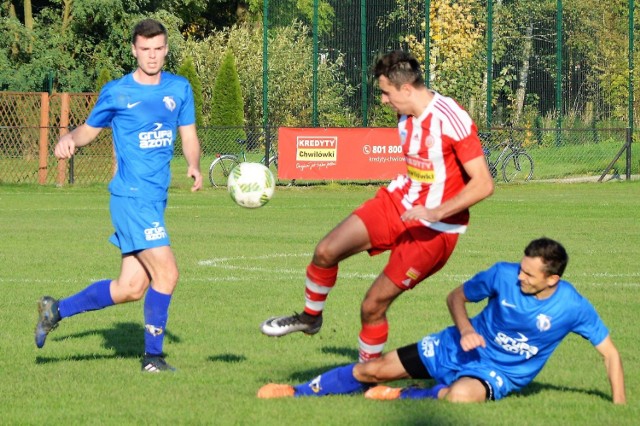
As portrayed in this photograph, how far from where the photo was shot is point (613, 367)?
20.7ft

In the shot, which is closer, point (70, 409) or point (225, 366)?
point (70, 409)

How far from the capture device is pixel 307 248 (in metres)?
15.6

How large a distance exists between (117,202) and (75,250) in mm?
7922

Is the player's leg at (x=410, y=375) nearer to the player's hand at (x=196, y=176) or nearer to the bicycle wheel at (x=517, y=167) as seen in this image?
the player's hand at (x=196, y=176)

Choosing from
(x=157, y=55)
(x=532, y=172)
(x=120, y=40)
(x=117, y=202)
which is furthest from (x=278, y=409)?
(x=120, y=40)

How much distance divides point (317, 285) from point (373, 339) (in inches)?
18.2

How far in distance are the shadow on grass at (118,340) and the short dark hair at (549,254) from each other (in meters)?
3.31

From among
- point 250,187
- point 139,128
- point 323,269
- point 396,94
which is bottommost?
point 323,269

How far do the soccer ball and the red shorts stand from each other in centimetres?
135

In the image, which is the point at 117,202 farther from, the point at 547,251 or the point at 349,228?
the point at 547,251

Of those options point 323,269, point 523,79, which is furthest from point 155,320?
point 523,79

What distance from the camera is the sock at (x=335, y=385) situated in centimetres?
663

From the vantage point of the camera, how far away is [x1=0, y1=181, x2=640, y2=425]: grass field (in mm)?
6273

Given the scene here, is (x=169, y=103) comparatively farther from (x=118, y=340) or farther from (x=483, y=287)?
(x=483, y=287)
